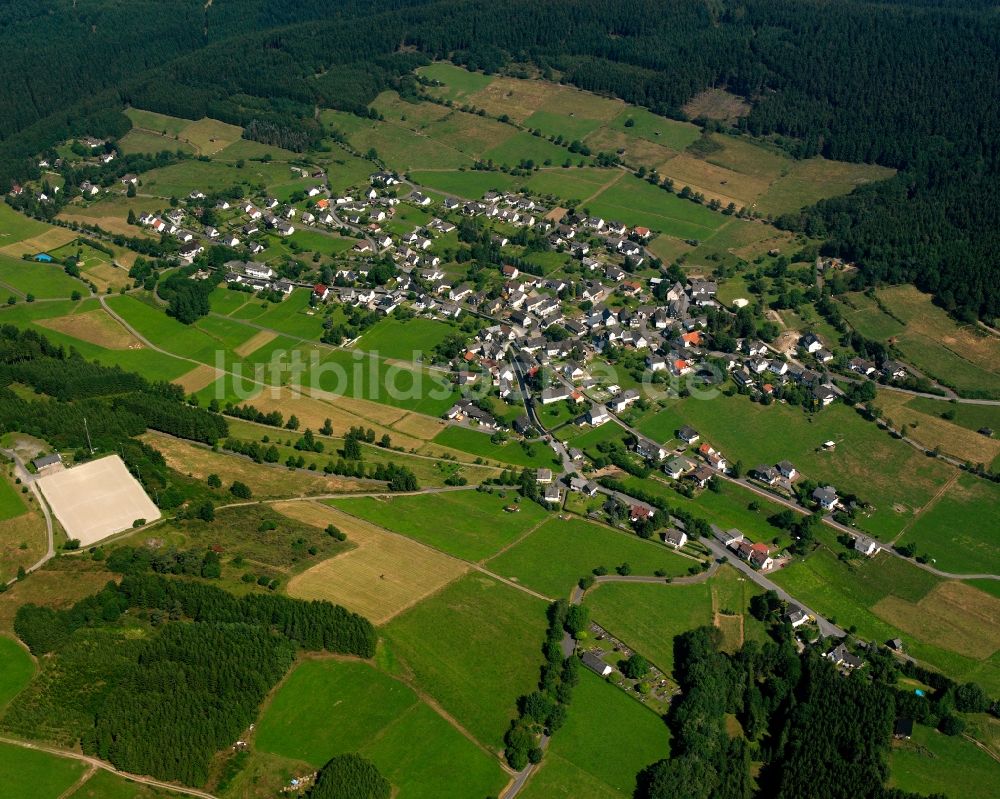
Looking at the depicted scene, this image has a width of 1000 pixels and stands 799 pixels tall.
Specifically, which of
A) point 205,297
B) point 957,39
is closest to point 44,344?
point 205,297

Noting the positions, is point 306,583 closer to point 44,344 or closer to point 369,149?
point 44,344

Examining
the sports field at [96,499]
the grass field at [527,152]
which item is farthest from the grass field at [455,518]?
the grass field at [527,152]

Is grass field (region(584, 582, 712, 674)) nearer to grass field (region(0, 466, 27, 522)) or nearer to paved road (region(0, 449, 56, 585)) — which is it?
paved road (region(0, 449, 56, 585))

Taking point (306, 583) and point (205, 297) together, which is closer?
point (306, 583)

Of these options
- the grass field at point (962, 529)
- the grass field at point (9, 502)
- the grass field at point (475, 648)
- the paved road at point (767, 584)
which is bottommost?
the paved road at point (767, 584)

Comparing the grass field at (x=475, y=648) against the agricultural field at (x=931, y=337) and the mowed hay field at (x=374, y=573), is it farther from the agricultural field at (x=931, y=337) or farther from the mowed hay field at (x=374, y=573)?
Answer: the agricultural field at (x=931, y=337)

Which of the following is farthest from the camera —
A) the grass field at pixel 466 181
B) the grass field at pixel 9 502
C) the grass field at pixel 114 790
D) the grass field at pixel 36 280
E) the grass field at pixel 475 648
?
the grass field at pixel 466 181

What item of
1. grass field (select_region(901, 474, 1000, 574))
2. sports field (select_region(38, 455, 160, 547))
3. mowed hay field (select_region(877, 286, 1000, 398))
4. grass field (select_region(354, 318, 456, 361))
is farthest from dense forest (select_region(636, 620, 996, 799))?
grass field (select_region(354, 318, 456, 361))
